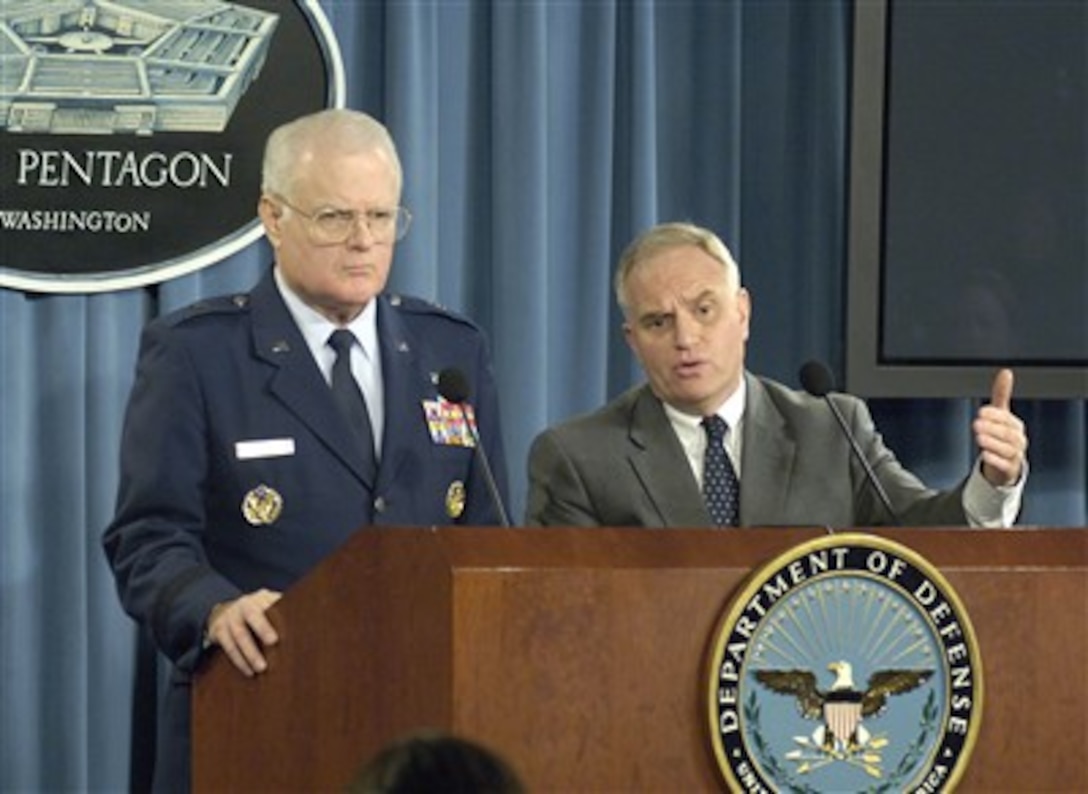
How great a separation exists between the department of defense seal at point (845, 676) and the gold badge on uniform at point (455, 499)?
2.81 feet

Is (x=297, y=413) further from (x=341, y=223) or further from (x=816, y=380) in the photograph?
(x=816, y=380)

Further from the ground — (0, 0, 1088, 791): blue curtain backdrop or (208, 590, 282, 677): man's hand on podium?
(0, 0, 1088, 791): blue curtain backdrop

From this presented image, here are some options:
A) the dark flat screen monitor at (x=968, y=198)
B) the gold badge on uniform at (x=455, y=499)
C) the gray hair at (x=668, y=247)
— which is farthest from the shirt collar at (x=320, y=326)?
the dark flat screen monitor at (x=968, y=198)

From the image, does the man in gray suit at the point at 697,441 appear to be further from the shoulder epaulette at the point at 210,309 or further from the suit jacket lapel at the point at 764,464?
the shoulder epaulette at the point at 210,309

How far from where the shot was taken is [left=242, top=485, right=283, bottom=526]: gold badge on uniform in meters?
3.10

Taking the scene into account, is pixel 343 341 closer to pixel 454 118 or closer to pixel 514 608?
pixel 514 608

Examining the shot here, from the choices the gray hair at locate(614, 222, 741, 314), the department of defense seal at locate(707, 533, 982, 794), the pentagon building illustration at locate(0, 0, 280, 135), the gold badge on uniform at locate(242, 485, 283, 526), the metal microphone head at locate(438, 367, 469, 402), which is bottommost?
the department of defense seal at locate(707, 533, 982, 794)

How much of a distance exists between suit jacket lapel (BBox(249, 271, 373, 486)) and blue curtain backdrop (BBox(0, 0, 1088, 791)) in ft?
3.65

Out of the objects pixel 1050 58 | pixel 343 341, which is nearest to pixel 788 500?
pixel 343 341

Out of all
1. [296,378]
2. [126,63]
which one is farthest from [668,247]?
[126,63]

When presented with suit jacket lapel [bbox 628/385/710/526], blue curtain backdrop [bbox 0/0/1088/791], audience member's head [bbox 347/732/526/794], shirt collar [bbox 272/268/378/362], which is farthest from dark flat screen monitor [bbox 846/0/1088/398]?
audience member's head [bbox 347/732/526/794]

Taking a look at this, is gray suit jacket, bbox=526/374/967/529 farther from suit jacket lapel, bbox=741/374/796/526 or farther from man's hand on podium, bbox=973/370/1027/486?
man's hand on podium, bbox=973/370/1027/486

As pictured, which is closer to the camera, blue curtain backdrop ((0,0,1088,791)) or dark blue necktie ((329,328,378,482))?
dark blue necktie ((329,328,378,482))

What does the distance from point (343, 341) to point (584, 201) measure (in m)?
1.48
